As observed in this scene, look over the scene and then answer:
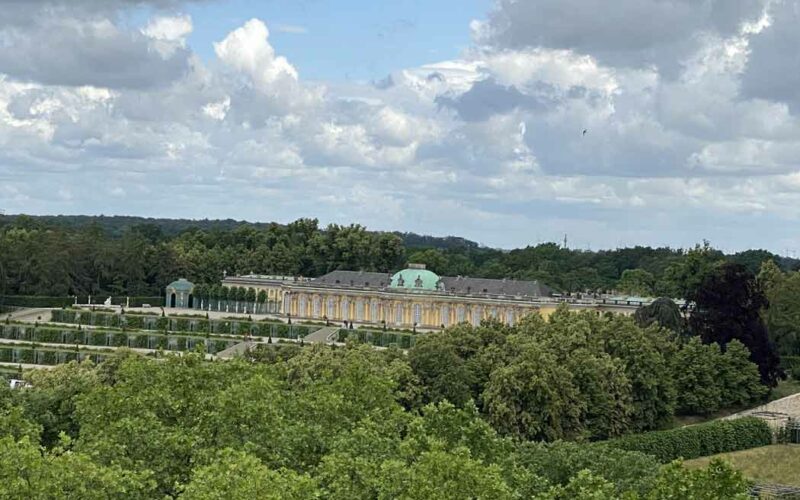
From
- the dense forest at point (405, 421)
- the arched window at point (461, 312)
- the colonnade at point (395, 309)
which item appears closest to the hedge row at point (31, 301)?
the colonnade at point (395, 309)

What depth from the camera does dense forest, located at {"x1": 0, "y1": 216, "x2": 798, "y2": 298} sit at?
324 feet

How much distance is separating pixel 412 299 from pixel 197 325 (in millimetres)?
17584

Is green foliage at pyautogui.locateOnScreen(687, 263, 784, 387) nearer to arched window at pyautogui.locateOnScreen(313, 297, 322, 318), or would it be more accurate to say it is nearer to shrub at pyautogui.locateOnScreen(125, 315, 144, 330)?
arched window at pyautogui.locateOnScreen(313, 297, 322, 318)

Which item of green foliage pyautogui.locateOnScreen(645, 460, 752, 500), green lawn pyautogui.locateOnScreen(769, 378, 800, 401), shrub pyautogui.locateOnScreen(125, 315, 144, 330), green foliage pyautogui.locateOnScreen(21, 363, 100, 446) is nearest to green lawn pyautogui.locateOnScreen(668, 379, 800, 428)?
green lawn pyautogui.locateOnScreen(769, 378, 800, 401)

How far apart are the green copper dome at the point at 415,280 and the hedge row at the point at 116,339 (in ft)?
68.5

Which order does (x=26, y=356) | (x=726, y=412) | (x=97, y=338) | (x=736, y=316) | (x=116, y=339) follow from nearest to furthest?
(x=726, y=412), (x=736, y=316), (x=26, y=356), (x=116, y=339), (x=97, y=338)

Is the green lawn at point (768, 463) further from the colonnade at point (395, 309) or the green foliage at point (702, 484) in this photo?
the colonnade at point (395, 309)

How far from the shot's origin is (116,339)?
8050 cm

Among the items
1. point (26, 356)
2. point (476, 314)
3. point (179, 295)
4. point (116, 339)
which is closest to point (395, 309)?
point (476, 314)

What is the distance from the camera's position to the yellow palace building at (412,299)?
9161 centimetres

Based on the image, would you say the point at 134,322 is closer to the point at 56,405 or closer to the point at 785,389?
the point at 785,389

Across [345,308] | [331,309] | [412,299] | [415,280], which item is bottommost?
[331,309]

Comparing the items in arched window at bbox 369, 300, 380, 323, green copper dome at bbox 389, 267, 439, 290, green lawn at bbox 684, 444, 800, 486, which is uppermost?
green copper dome at bbox 389, 267, 439, 290

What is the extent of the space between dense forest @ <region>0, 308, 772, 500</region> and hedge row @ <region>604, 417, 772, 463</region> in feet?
0.29
